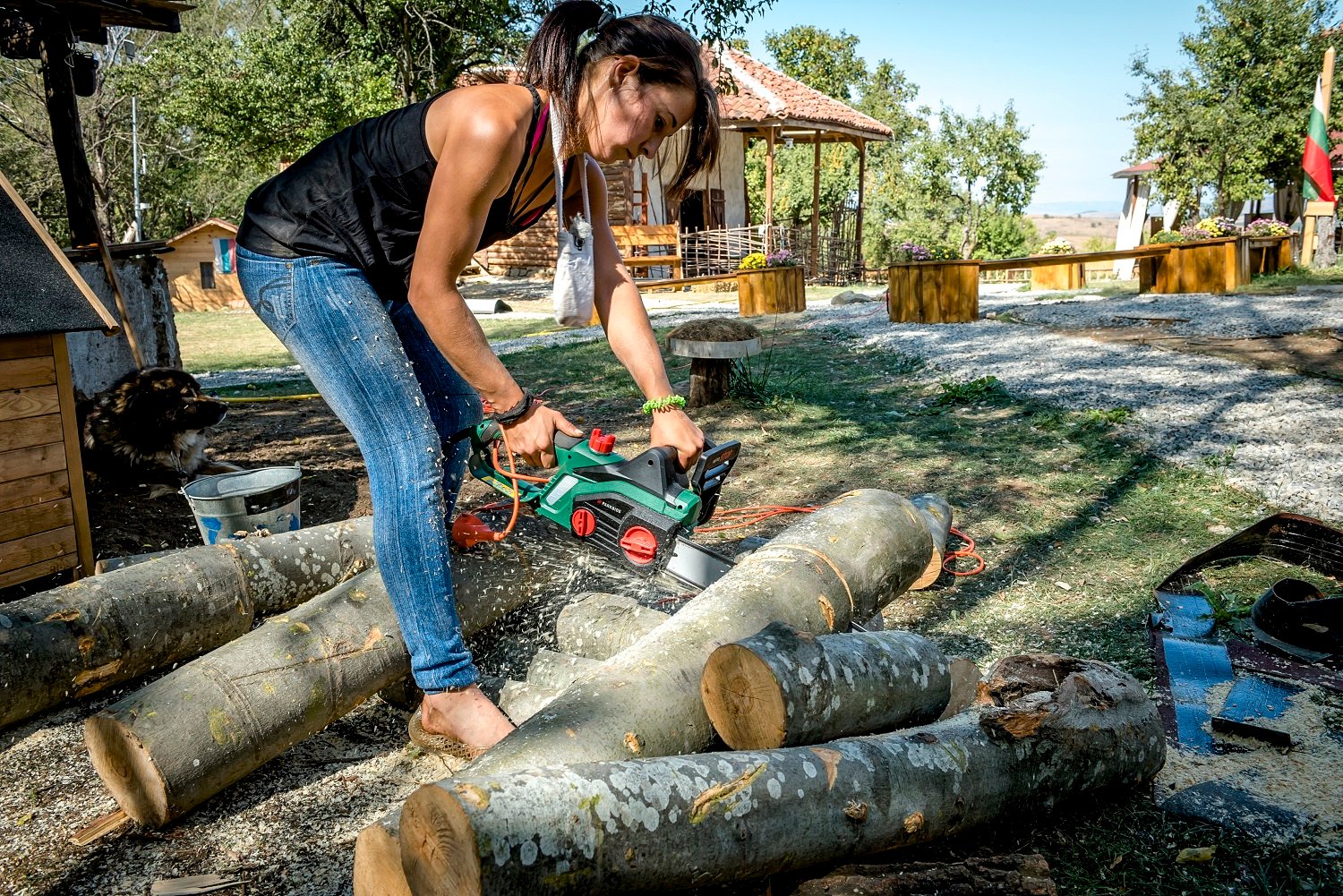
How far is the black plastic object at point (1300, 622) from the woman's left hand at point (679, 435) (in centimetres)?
182

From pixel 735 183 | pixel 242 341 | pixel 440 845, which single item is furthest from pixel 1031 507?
pixel 735 183

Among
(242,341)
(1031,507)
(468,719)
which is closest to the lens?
(468,719)

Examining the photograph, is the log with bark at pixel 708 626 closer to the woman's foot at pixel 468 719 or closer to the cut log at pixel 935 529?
the cut log at pixel 935 529

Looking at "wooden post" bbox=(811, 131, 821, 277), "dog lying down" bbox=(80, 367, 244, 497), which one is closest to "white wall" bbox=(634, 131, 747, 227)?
"wooden post" bbox=(811, 131, 821, 277)

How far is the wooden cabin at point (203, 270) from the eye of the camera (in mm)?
26047

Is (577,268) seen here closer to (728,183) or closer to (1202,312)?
(1202,312)

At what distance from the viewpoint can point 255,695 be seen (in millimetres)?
2256

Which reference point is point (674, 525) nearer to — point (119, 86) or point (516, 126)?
point (516, 126)

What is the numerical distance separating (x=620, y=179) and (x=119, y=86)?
57.0 feet

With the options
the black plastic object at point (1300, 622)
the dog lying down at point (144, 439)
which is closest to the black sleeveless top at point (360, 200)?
the black plastic object at point (1300, 622)

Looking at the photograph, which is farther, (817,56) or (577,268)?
(817,56)

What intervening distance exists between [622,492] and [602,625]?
1.52 ft

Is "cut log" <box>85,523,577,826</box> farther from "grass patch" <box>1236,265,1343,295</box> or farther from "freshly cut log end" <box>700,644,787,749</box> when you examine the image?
"grass patch" <box>1236,265,1343,295</box>

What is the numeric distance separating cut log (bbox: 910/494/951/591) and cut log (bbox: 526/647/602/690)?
4.32 ft
